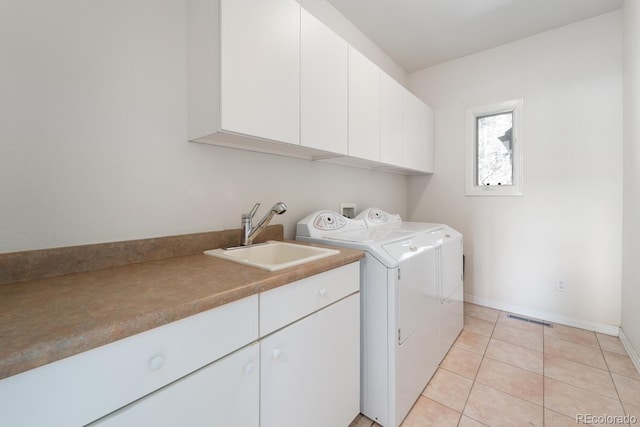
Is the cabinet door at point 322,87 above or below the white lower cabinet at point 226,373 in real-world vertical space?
above

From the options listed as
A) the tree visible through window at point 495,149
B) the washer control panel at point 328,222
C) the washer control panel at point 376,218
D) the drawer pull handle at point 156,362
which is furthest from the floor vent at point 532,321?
the drawer pull handle at point 156,362

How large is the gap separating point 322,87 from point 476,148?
7.02ft

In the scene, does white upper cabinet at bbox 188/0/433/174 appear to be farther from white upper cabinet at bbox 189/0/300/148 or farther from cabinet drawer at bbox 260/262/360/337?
cabinet drawer at bbox 260/262/360/337

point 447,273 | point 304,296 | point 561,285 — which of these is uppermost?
point 304,296

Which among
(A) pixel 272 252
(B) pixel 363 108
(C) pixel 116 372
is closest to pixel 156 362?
(C) pixel 116 372

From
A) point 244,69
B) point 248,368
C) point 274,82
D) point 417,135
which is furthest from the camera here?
point 417,135

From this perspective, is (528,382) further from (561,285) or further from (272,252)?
(272,252)

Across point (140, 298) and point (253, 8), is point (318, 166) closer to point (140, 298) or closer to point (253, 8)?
point (253, 8)

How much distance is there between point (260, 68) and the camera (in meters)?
1.20

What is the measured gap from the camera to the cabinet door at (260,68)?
1.09m

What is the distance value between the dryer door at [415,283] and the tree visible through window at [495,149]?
5.02 feet

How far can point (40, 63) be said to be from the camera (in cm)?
93

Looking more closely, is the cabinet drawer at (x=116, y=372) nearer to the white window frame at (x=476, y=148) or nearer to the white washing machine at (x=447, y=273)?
the white washing machine at (x=447, y=273)

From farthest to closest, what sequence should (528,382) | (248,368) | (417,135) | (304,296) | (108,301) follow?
(417,135) < (528,382) < (304,296) < (248,368) < (108,301)
